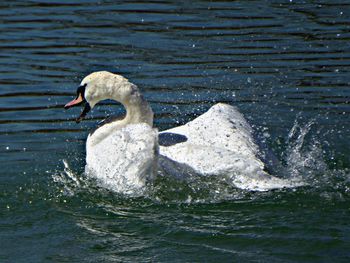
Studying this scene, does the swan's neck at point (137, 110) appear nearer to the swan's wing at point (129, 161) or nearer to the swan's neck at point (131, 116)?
the swan's neck at point (131, 116)

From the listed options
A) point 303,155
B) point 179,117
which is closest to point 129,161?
point 303,155

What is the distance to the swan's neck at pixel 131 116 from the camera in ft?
35.1

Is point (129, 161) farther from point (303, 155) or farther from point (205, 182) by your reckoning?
point (303, 155)

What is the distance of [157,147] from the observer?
9.31 m

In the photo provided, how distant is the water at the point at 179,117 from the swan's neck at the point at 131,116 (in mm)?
449

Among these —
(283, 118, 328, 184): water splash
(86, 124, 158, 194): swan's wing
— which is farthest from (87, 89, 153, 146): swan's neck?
(283, 118, 328, 184): water splash

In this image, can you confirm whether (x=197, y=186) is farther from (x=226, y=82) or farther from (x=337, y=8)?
(x=337, y=8)

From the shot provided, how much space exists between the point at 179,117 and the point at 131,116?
1886 mm

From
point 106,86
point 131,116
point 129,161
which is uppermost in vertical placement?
Answer: point 106,86

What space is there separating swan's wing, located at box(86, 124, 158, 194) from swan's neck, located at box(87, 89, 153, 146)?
1.90 ft

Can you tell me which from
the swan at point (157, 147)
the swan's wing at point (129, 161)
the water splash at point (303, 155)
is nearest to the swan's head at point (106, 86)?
the swan at point (157, 147)

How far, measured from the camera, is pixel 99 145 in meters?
10.5

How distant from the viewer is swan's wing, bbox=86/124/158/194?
937cm

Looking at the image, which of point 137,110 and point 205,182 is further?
point 137,110
